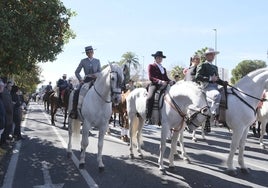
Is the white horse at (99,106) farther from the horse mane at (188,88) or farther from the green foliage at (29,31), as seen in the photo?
the green foliage at (29,31)

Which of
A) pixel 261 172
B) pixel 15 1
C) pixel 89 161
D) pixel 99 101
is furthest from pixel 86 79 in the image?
pixel 261 172

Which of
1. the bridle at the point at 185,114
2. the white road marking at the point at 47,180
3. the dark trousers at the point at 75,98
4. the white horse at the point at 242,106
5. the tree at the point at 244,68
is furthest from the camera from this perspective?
the tree at the point at 244,68

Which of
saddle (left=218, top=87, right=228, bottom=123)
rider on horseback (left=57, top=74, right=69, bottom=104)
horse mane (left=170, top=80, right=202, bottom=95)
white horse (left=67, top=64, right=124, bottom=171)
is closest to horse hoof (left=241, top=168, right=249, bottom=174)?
saddle (left=218, top=87, right=228, bottom=123)

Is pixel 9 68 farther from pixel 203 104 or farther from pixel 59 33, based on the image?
pixel 203 104

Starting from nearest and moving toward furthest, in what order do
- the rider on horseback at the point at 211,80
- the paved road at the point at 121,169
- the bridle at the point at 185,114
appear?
1. the paved road at the point at 121,169
2. the bridle at the point at 185,114
3. the rider on horseback at the point at 211,80

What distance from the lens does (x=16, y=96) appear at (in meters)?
14.2

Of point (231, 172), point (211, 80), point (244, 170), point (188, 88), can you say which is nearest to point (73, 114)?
point (188, 88)

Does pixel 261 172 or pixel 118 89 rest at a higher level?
pixel 118 89

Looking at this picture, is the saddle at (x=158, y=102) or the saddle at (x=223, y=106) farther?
the saddle at (x=158, y=102)

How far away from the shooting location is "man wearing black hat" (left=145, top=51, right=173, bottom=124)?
32.0ft

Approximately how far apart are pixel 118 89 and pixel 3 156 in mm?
4445

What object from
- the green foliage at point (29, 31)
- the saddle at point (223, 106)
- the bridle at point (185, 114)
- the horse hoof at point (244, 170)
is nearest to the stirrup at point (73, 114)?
the bridle at point (185, 114)

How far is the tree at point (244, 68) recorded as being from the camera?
273ft

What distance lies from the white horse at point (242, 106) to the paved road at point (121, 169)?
2.22 feet
